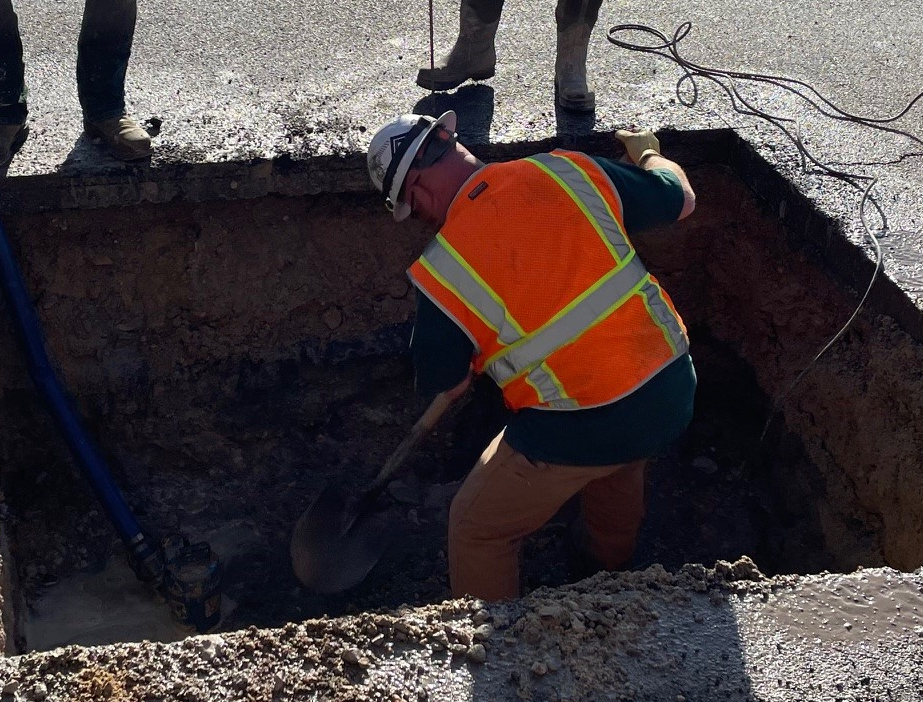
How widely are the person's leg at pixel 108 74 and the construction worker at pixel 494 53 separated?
51.3 inches

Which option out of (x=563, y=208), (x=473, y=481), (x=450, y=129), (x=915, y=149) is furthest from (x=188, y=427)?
(x=915, y=149)

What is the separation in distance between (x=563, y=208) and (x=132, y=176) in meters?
1.87

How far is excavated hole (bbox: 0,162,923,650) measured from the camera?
375cm

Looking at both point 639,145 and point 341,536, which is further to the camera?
point 341,536

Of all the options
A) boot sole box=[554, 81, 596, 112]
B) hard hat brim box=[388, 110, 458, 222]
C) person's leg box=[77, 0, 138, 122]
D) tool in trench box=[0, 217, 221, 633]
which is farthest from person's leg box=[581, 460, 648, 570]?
person's leg box=[77, 0, 138, 122]

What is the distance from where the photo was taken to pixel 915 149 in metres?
4.06

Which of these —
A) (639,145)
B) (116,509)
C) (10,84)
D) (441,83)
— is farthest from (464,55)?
(116,509)

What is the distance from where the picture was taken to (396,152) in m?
2.81

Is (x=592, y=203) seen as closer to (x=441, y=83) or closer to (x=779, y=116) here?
(x=441, y=83)

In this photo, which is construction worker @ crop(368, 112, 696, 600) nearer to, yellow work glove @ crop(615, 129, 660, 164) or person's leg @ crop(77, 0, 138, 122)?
yellow work glove @ crop(615, 129, 660, 164)

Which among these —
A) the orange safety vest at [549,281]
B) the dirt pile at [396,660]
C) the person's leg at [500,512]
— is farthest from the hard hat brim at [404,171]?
the dirt pile at [396,660]

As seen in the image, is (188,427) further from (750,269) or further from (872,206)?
(872,206)

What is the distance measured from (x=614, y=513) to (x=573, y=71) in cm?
200

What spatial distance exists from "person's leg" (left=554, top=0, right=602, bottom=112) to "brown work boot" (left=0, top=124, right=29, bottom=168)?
7.43 ft
